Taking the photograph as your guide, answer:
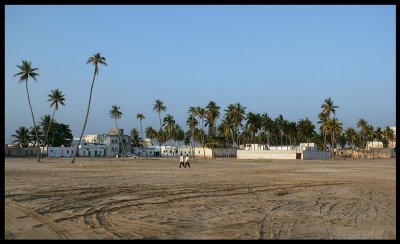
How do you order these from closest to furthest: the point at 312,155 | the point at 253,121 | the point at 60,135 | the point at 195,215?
the point at 195,215
the point at 312,155
the point at 253,121
the point at 60,135

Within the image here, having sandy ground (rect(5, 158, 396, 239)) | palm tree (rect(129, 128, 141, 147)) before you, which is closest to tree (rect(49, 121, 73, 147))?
palm tree (rect(129, 128, 141, 147))

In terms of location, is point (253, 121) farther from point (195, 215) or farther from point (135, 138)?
point (195, 215)

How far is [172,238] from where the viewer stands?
8852 mm

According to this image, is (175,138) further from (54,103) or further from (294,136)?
(54,103)

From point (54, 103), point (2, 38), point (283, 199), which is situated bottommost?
point (283, 199)

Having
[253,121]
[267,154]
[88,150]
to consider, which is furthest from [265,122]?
[88,150]

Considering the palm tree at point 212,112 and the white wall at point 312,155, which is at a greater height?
the palm tree at point 212,112

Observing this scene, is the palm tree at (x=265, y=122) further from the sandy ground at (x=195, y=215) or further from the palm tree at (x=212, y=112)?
the sandy ground at (x=195, y=215)

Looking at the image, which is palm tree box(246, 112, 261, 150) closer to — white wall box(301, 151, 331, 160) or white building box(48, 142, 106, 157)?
white wall box(301, 151, 331, 160)

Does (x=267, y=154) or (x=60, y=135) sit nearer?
(x=267, y=154)

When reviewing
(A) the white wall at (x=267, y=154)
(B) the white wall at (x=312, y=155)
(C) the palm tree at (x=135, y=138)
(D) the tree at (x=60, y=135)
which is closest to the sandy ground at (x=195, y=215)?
(A) the white wall at (x=267, y=154)

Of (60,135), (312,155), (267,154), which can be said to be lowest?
(312,155)

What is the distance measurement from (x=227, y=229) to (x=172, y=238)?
157 cm

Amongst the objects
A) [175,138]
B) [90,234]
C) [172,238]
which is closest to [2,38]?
[90,234]
